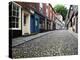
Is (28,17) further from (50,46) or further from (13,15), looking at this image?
(50,46)

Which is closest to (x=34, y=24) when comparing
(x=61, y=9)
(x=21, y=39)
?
(x=21, y=39)

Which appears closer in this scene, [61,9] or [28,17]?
[28,17]

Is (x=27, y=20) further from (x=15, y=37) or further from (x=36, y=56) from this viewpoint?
(x=36, y=56)

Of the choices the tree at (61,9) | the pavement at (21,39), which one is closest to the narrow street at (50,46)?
the pavement at (21,39)

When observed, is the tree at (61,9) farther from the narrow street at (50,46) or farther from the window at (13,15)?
the window at (13,15)

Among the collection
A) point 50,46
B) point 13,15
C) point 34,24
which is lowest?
point 50,46

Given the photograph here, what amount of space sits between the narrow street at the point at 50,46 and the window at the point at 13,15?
0.84ft

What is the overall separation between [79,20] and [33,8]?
604mm

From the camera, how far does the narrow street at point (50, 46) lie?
2115 mm

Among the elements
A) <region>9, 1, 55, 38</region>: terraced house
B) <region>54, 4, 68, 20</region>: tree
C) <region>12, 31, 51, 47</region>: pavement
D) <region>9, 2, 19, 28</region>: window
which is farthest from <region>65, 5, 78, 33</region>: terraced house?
<region>9, 2, 19, 28</region>: window

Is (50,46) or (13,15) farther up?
(13,15)

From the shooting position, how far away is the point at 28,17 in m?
2.15

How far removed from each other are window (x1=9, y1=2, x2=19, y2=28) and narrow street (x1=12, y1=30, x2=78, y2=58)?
0.26 meters

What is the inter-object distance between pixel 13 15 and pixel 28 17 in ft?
0.62
